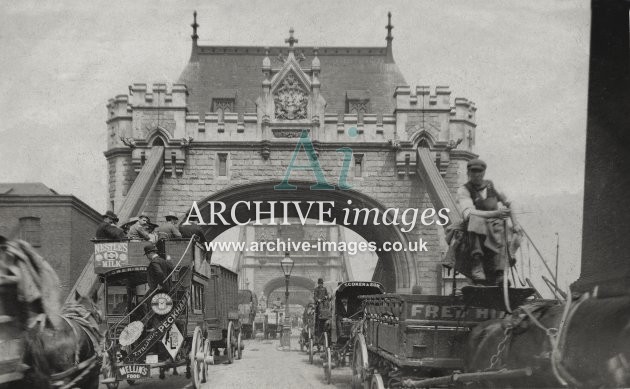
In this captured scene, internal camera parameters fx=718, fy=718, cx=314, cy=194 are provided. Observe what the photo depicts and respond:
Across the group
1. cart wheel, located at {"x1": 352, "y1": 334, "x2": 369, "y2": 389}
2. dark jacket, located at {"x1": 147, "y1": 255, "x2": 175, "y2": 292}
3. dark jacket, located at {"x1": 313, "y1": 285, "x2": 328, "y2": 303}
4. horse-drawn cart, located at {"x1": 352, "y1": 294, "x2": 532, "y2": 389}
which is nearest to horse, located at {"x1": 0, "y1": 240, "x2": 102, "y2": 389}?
horse-drawn cart, located at {"x1": 352, "y1": 294, "x2": 532, "y2": 389}

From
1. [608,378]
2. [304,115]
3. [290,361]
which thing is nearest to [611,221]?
[608,378]

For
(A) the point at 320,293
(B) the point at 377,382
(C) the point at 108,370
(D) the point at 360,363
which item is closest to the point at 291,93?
(A) the point at 320,293

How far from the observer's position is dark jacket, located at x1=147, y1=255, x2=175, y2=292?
393 inches

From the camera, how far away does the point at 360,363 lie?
30.5 feet

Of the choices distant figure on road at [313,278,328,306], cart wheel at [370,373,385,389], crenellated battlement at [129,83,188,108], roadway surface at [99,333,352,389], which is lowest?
roadway surface at [99,333,352,389]


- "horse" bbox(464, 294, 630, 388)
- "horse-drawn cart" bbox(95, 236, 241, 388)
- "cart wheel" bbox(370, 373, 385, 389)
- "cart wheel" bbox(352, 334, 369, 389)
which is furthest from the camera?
"horse-drawn cart" bbox(95, 236, 241, 388)

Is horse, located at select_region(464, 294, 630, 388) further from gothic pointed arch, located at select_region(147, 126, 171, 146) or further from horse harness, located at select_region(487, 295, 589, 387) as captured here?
gothic pointed arch, located at select_region(147, 126, 171, 146)

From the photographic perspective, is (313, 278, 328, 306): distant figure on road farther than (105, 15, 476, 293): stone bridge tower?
No

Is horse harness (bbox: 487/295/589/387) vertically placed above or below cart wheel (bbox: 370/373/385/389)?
above

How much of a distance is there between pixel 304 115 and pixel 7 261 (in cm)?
2267

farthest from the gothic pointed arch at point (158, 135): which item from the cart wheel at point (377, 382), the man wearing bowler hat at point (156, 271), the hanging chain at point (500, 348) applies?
the hanging chain at point (500, 348)

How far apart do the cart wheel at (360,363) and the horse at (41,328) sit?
3.37 meters

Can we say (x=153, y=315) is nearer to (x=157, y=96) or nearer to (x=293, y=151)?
(x=293, y=151)

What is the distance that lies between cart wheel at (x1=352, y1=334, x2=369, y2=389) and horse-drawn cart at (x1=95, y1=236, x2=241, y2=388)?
96.0 inches
